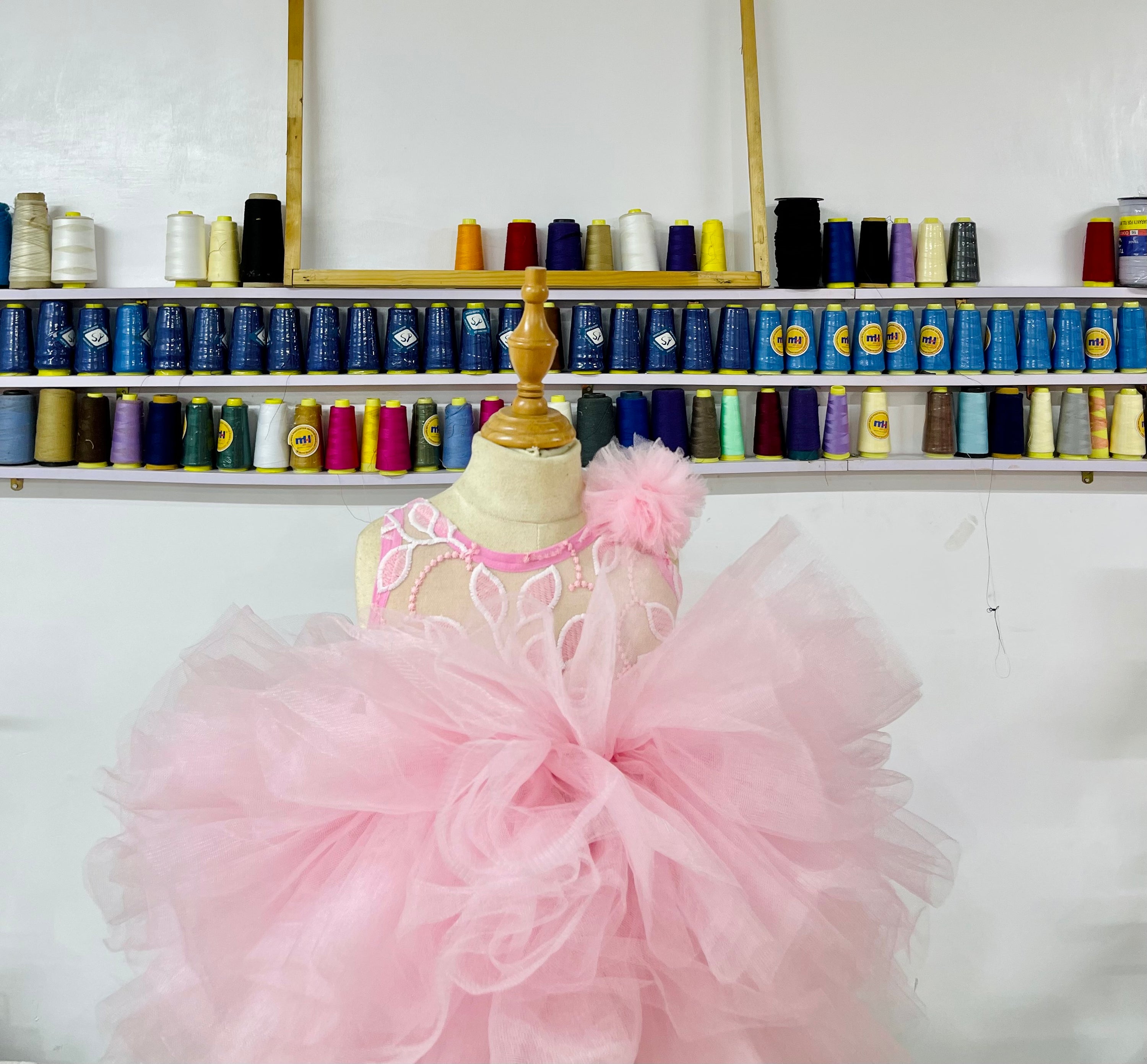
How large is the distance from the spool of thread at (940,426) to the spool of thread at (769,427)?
1.06ft

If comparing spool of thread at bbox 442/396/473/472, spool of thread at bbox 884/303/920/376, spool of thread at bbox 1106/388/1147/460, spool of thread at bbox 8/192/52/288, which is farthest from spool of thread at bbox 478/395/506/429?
spool of thread at bbox 1106/388/1147/460

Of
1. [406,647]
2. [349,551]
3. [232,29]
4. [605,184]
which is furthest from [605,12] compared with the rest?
[406,647]

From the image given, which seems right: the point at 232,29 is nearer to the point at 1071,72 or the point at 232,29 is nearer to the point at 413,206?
the point at 413,206

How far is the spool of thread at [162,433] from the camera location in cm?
207

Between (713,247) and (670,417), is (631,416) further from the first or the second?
(713,247)

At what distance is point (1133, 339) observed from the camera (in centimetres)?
214

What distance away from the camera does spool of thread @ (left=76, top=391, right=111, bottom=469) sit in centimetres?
208

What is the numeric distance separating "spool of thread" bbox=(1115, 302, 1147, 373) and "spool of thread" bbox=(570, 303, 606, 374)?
1.12 m

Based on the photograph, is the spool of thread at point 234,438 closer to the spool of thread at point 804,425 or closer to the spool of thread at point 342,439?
the spool of thread at point 342,439

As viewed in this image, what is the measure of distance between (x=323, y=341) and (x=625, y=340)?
0.63 meters

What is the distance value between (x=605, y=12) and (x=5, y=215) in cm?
131

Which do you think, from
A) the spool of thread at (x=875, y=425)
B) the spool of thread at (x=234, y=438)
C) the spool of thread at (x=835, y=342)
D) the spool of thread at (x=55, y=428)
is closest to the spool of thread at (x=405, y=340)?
the spool of thread at (x=234, y=438)

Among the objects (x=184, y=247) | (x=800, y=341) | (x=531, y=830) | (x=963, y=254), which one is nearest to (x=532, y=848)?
(x=531, y=830)

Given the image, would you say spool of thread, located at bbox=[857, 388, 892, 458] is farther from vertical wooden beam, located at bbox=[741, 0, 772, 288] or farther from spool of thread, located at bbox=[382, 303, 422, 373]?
spool of thread, located at bbox=[382, 303, 422, 373]
